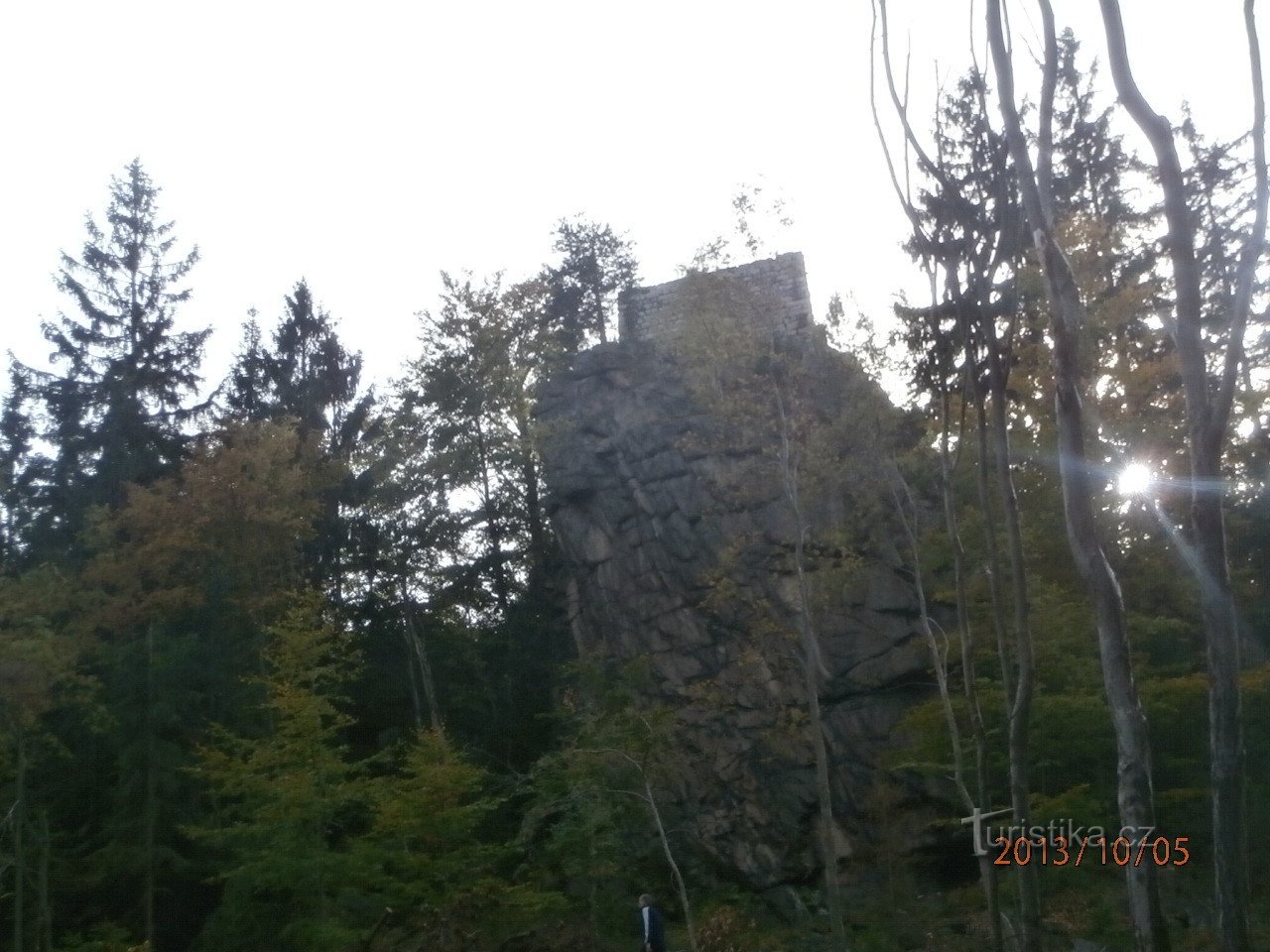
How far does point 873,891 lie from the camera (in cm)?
2478

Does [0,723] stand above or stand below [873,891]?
above

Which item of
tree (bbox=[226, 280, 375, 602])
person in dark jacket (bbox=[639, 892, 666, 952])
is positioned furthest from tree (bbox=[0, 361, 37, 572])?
person in dark jacket (bbox=[639, 892, 666, 952])

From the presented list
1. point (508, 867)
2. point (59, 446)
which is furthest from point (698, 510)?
point (59, 446)

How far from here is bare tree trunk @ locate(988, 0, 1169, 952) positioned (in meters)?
9.39

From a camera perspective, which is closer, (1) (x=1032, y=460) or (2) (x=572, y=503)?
(1) (x=1032, y=460)

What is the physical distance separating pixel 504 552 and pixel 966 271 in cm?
2341

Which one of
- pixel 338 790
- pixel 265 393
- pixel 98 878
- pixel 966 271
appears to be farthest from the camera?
pixel 265 393

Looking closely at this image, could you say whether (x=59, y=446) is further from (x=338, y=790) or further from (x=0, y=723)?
(x=338, y=790)

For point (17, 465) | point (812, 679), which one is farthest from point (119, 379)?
point (812, 679)

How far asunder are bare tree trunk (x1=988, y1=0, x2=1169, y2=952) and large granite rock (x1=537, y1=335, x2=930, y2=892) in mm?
12059

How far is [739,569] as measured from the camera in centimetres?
2850

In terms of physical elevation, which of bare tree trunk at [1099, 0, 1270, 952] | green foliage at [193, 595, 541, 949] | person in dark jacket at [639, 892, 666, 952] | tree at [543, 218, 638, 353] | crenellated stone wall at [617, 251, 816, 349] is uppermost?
tree at [543, 218, 638, 353]

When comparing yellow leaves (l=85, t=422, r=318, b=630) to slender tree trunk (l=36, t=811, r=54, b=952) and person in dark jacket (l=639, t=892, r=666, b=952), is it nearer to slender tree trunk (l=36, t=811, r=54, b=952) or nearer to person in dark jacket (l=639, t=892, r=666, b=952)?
slender tree trunk (l=36, t=811, r=54, b=952)

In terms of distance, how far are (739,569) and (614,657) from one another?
3.91 meters
